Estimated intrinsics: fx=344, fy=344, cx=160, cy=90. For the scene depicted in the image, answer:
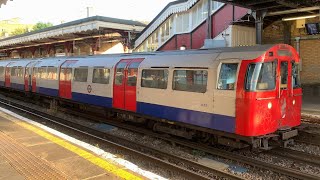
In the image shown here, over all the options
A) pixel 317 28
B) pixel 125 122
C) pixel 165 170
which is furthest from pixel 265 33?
pixel 165 170

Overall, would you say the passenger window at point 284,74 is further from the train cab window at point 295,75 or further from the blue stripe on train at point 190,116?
the blue stripe on train at point 190,116

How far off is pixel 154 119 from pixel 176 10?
11.4 metres

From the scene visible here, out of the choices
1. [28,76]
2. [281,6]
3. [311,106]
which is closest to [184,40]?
[281,6]

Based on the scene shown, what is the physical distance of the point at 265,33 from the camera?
18.0 meters

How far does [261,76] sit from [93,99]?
299 inches

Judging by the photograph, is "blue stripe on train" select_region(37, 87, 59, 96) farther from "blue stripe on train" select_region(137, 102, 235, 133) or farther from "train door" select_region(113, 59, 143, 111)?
"blue stripe on train" select_region(137, 102, 235, 133)

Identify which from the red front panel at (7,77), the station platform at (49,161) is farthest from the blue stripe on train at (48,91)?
the station platform at (49,161)

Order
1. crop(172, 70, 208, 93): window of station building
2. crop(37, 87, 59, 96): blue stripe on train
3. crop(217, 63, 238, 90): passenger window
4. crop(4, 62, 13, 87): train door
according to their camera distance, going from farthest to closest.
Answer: crop(4, 62, 13, 87): train door
crop(37, 87, 59, 96): blue stripe on train
crop(172, 70, 208, 93): window of station building
crop(217, 63, 238, 90): passenger window

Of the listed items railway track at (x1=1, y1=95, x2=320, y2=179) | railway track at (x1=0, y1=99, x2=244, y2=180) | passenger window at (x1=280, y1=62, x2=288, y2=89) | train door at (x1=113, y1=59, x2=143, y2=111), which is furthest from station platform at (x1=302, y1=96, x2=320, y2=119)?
train door at (x1=113, y1=59, x2=143, y2=111)

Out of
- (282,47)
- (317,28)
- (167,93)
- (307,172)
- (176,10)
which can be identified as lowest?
(307,172)

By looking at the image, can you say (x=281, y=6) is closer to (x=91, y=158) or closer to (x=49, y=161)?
(x=91, y=158)

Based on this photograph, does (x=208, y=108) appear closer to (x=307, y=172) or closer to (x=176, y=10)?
(x=307, y=172)

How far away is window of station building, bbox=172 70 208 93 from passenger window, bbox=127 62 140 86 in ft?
6.59

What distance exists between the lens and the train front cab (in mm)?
7520
